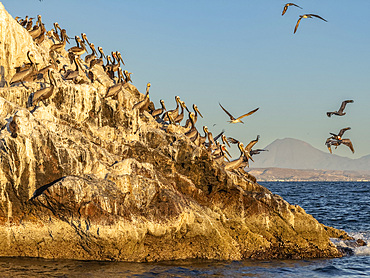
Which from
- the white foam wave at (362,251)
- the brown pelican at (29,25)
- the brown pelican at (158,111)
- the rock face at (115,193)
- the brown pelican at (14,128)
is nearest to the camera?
the rock face at (115,193)

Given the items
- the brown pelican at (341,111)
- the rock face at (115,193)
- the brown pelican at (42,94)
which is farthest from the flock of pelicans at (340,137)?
the brown pelican at (42,94)

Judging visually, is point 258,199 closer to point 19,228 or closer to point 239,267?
point 239,267

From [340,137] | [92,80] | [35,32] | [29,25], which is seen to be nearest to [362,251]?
[340,137]

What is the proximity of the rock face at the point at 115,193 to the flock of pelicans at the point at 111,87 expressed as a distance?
1.82 feet

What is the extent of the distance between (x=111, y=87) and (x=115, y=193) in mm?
6221

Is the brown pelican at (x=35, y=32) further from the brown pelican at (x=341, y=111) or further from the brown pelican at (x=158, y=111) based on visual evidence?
the brown pelican at (x=341, y=111)

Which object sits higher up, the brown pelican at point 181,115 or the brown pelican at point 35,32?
the brown pelican at point 35,32

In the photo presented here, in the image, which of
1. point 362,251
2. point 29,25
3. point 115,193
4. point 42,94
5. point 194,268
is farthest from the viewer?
point 29,25

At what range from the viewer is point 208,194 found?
1969cm

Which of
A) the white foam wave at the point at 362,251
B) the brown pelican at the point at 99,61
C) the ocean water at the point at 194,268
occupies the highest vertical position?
the brown pelican at the point at 99,61

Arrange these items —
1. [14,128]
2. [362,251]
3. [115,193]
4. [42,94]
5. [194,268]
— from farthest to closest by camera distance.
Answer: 1. [362,251]
2. [42,94]
3. [115,193]
4. [194,268]
5. [14,128]

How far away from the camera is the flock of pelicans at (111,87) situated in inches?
794

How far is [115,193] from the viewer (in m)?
16.5

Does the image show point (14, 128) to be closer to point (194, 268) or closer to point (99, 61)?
point (194, 268)
